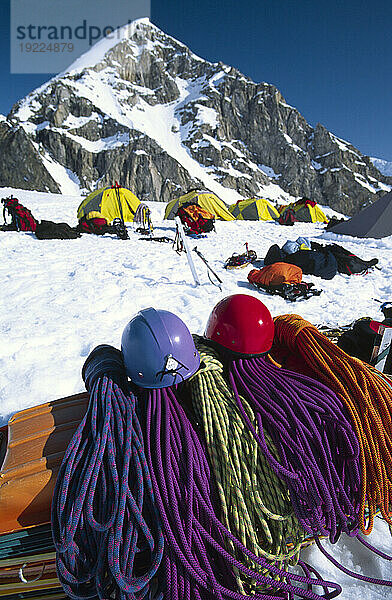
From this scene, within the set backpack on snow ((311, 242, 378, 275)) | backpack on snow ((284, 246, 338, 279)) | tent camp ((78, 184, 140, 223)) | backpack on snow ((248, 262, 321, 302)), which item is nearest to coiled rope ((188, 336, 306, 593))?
backpack on snow ((248, 262, 321, 302))

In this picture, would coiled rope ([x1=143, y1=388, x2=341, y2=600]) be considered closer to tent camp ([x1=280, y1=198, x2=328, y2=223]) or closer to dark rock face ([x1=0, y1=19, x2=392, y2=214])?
tent camp ([x1=280, y1=198, x2=328, y2=223])

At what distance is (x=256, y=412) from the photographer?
4.87 feet

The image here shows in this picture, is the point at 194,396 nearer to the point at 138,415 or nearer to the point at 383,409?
the point at 138,415

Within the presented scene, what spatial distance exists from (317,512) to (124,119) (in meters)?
111

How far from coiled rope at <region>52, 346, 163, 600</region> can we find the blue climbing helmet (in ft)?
0.95

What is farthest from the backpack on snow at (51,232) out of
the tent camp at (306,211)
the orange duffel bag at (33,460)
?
the tent camp at (306,211)

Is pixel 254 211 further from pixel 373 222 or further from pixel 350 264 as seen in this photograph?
pixel 350 264

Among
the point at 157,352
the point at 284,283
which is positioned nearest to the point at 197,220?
the point at 284,283

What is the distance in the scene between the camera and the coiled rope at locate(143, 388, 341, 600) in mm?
1142

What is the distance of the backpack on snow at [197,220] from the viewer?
1151 centimetres

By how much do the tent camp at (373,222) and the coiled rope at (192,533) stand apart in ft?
36.6

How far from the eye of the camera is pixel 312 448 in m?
1.43

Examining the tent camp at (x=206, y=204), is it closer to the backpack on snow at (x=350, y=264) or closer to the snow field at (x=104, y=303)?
the snow field at (x=104, y=303)

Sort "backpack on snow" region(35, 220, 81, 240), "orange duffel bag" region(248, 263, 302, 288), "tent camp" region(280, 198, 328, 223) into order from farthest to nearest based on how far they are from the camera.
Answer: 1. "tent camp" region(280, 198, 328, 223)
2. "backpack on snow" region(35, 220, 81, 240)
3. "orange duffel bag" region(248, 263, 302, 288)
